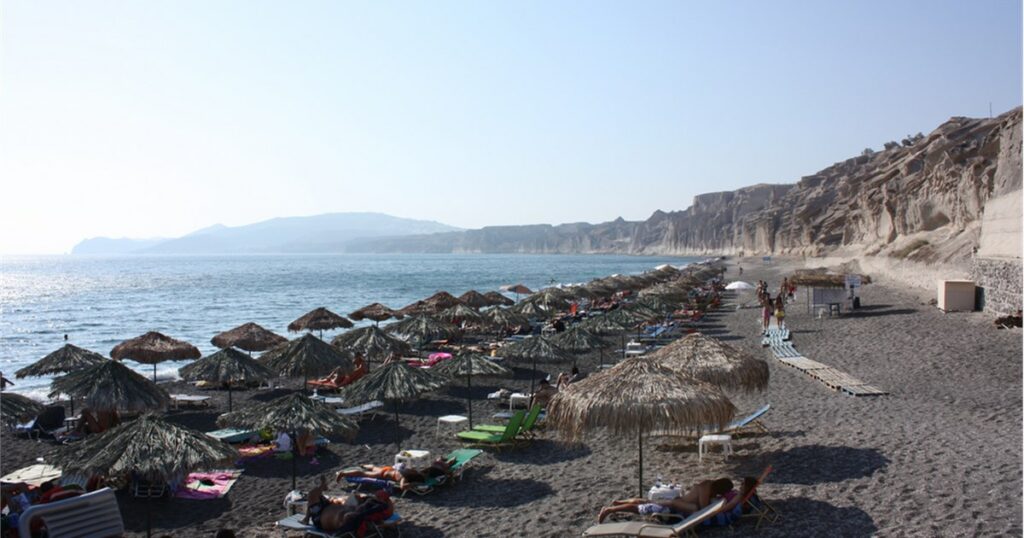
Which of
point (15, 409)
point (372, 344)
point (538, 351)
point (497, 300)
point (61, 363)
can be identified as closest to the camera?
point (15, 409)

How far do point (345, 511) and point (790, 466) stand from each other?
5526mm

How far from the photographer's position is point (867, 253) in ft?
202

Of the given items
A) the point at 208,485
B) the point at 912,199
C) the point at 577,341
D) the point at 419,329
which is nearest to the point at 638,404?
the point at 208,485

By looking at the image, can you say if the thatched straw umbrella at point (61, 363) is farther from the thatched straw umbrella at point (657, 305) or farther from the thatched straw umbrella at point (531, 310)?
the thatched straw umbrella at point (657, 305)

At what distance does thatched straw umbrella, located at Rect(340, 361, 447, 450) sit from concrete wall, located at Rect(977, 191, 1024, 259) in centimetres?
1822

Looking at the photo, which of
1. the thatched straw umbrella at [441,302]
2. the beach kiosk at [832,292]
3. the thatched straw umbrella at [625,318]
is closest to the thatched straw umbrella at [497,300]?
the thatched straw umbrella at [441,302]

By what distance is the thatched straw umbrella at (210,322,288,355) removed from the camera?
19609 mm

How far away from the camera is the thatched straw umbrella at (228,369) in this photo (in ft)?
48.8

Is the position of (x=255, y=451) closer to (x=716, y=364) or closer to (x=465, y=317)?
(x=716, y=364)

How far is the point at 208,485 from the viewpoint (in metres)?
10.5

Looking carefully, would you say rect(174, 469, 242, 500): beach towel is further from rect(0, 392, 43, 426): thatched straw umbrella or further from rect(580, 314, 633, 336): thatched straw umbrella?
rect(580, 314, 633, 336): thatched straw umbrella

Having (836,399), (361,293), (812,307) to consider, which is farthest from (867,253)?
(836,399)

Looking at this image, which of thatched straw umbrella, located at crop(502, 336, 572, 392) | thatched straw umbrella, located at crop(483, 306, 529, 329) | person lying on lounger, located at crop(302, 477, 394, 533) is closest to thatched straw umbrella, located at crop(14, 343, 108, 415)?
thatched straw umbrella, located at crop(502, 336, 572, 392)

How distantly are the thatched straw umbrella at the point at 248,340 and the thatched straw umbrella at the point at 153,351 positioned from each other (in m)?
1.44
